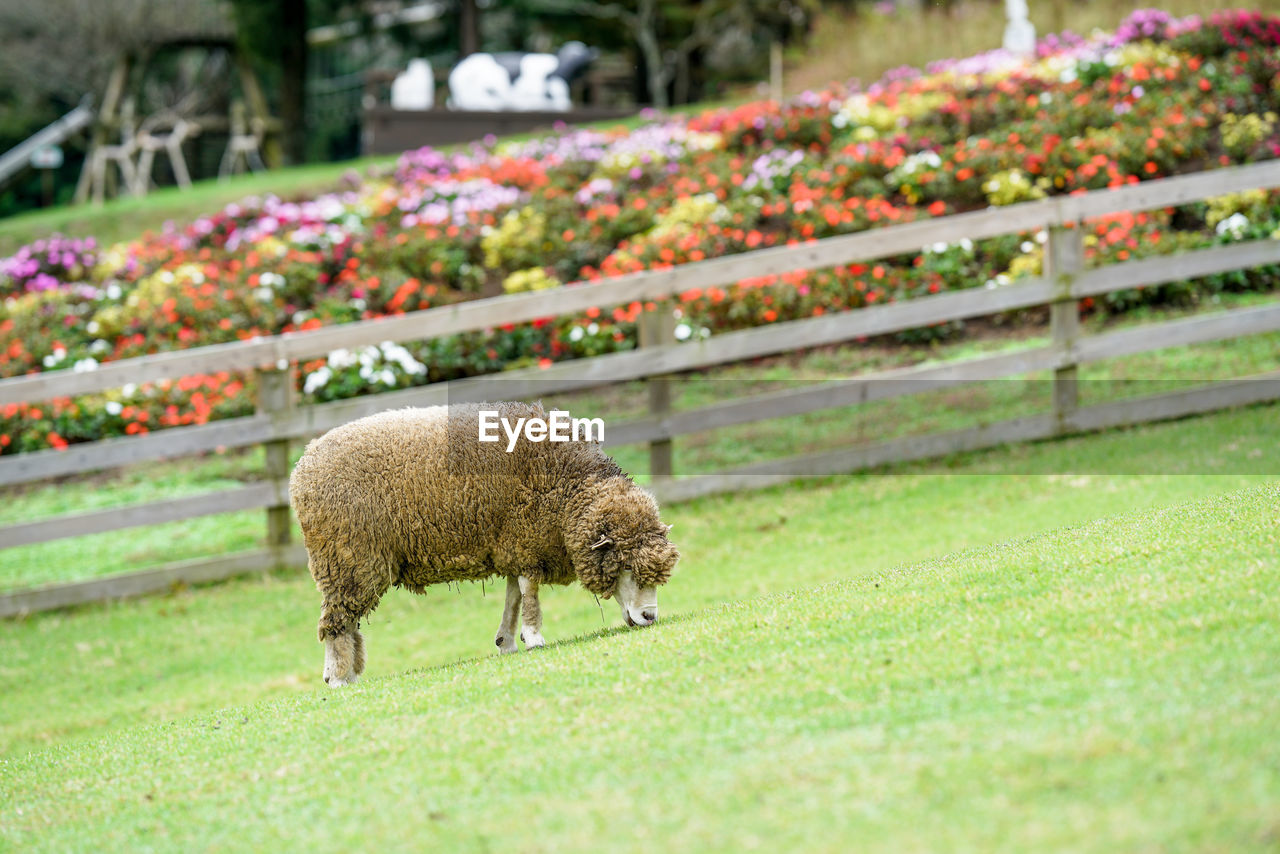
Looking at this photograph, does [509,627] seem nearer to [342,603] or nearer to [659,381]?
[342,603]

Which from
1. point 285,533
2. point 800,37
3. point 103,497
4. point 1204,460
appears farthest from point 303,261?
point 800,37

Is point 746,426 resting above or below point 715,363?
below

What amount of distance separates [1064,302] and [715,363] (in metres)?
2.52

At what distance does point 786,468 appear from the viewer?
9.02 meters

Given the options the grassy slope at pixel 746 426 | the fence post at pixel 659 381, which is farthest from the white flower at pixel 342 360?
the fence post at pixel 659 381

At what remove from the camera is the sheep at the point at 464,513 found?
16.7 ft

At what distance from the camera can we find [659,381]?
8875 millimetres

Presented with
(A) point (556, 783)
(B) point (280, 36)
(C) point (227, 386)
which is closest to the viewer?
(A) point (556, 783)

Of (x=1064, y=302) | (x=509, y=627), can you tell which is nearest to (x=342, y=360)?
(x=1064, y=302)

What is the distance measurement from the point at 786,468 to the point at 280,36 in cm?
1680

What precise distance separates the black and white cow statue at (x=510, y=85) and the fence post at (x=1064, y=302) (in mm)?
12287

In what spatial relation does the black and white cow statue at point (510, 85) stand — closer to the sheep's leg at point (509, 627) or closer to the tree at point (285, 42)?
the tree at point (285, 42)

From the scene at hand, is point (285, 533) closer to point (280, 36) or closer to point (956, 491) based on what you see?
point (956, 491)

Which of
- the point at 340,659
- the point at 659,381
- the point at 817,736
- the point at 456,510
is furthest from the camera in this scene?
the point at 659,381
